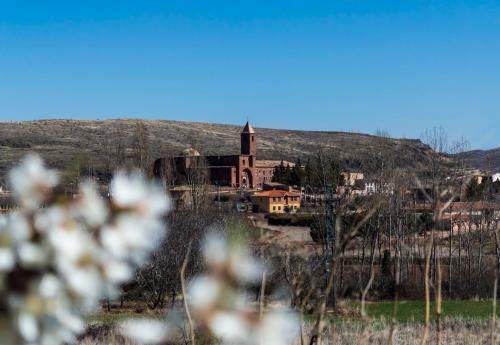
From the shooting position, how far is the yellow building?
206 feet

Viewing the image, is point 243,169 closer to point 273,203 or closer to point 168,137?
point 273,203

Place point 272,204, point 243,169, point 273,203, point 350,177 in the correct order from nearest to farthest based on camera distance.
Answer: point 350,177 → point 272,204 → point 273,203 → point 243,169

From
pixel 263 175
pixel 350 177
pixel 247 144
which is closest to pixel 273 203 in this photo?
pixel 350 177

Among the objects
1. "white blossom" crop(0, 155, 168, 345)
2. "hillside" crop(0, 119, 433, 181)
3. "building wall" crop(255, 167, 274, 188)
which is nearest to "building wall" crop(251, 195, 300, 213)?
"building wall" crop(255, 167, 274, 188)

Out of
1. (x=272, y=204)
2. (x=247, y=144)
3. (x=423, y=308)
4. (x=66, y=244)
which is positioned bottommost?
(x=423, y=308)

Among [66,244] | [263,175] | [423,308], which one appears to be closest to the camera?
[66,244]

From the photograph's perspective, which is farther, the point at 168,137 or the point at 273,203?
the point at 168,137

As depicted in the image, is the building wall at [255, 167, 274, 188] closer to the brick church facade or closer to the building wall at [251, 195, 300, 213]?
the brick church facade

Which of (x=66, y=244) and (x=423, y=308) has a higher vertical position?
(x=66, y=244)

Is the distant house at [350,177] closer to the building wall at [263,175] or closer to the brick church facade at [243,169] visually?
the brick church facade at [243,169]

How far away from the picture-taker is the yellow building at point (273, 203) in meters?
62.8

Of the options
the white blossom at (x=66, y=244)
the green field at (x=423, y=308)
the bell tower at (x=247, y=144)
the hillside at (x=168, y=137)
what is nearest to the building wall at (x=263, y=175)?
the bell tower at (x=247, y=144)

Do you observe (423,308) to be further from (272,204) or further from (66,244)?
(272,204)

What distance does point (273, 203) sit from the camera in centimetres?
6328
